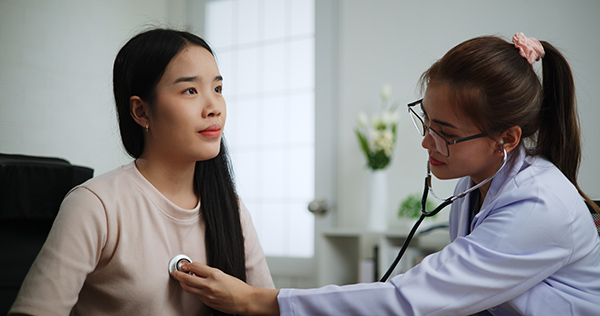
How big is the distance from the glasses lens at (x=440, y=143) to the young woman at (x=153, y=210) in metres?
0.46

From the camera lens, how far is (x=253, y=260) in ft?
4.00

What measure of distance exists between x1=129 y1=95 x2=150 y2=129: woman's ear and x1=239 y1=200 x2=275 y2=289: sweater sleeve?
1.07 feet

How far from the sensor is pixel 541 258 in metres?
0.92

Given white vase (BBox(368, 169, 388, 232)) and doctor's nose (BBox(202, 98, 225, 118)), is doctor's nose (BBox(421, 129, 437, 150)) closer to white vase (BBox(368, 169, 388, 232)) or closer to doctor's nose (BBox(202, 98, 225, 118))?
doctor's nose (BBox(202, 98, 225, 118))

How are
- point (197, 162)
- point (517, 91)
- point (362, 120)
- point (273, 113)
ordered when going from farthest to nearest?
1. point (273, 113)
2. point (362, 120)
3. point (197, 162)
4. point (517, 91)

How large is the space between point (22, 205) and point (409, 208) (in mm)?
1732

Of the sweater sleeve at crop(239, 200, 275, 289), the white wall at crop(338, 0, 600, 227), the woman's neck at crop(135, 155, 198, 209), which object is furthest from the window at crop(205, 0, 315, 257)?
the woman's neck at crop(135, 155, 198, 209)

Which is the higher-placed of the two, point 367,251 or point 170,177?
point 170,177

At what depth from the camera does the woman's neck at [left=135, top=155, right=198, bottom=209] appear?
1.10m

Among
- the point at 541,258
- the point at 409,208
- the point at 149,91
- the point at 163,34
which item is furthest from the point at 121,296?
the point at 409,208

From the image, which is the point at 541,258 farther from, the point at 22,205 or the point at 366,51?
the point at 366,51

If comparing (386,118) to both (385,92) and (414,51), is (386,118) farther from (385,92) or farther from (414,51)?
(414,51)

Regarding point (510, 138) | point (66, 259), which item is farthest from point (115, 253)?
point (510, 138)

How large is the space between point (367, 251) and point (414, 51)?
3.57 ft
